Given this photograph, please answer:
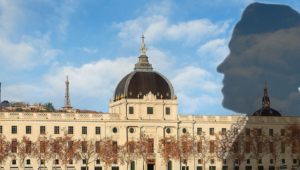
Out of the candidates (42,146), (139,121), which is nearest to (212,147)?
(139,121)

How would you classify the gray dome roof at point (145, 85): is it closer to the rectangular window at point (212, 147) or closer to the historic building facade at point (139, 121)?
the historic building facade at point (139, 121)

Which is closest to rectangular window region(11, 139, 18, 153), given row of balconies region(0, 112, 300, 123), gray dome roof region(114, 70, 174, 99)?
row of balconies region(0, 112, 300, 123)

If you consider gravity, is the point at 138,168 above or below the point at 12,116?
below

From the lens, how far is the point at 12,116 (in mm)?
115500

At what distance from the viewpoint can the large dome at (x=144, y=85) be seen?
123500mm

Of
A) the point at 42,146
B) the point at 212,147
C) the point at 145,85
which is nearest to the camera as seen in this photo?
the point at 42,146

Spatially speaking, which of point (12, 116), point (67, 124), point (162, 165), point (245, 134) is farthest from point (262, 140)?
point (12, 116)

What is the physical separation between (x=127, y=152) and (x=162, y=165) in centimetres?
859

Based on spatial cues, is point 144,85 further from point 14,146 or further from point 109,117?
point 14,146

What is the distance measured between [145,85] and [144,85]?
0.73ft

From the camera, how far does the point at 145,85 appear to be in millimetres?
123938

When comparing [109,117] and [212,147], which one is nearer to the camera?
[212,147]

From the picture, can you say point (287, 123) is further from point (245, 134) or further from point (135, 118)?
point (135, 118)

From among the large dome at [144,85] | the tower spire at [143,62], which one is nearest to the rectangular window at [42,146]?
the large dome at [144,85]
